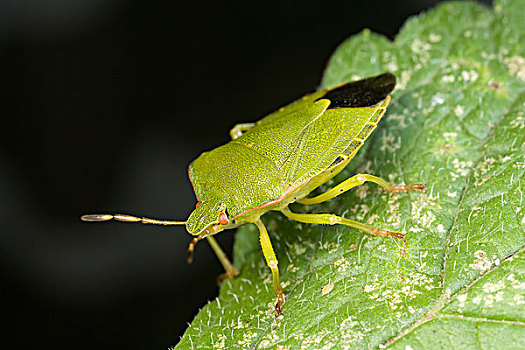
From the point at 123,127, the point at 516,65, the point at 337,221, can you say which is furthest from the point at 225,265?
the point at 516,65

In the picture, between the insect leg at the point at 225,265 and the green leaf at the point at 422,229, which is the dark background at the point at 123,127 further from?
the green leaf at the point at 422,229

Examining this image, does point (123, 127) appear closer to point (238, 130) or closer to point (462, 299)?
point (238, 130)

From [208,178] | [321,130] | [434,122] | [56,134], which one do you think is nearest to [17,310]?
[56,134]

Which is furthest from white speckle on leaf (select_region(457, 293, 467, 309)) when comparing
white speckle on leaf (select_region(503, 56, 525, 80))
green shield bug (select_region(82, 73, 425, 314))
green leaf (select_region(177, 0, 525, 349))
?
white speckle on leaf (select_region(503, 56, 525, 80))

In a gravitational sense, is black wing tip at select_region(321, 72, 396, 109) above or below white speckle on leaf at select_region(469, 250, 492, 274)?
above

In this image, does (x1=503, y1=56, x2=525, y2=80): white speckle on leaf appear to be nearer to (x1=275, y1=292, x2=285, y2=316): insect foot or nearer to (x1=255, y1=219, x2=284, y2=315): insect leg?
(x1=255, y1=219, x2=284, y2=315): insect leg

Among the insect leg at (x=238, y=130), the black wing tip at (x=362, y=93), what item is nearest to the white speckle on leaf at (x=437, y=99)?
the black wing tip at (x=362, y=93)
